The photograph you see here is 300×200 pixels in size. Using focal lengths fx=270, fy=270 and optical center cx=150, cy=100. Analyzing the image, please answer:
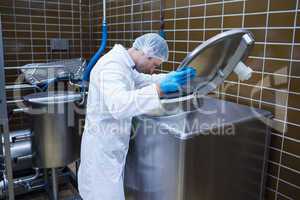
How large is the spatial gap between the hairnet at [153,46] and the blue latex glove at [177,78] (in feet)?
0.73

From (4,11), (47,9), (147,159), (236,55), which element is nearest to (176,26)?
(236,55)

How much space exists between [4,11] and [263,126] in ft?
7.95

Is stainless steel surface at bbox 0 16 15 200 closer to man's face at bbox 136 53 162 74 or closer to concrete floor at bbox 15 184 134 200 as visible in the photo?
concrete floor at bbox 15 184 134 200

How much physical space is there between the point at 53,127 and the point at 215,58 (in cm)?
122

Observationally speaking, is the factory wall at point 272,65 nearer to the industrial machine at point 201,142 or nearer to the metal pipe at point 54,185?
the industrial machine at point 201,142

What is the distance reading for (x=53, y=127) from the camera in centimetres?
185

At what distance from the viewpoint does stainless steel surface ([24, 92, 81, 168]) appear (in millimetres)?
1816

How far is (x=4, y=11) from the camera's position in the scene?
2494mm

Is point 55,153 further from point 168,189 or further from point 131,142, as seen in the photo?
point 168,189

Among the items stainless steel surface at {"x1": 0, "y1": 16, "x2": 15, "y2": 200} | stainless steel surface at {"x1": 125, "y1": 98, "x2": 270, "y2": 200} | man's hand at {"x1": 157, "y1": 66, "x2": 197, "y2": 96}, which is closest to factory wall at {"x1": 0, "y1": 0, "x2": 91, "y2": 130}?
stainless steel surface at {"x1": 0, "y1": 16, "x2": 15, "y2": 200}

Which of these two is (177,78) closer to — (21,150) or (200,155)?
(200,155)

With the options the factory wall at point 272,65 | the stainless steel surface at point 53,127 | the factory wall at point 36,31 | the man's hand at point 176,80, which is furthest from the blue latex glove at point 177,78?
the factory wall at point 36,31

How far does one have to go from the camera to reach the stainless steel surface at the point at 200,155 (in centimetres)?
107

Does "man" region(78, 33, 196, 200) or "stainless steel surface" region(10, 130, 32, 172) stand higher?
"man" region(78, 33, 196, 200)
